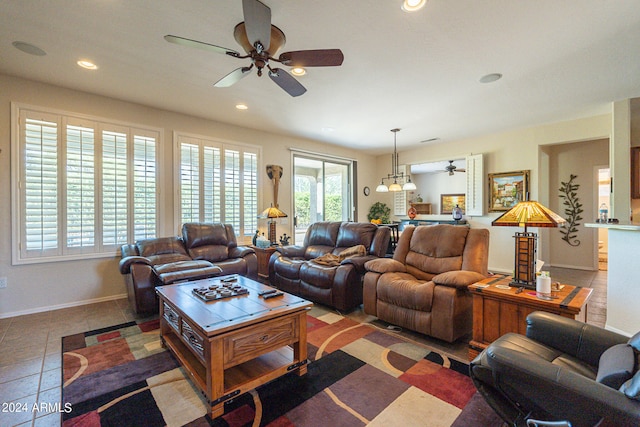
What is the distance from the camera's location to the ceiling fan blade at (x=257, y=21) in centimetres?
173

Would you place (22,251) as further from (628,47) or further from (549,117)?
(549,117)

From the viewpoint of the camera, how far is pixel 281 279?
4.04 metres

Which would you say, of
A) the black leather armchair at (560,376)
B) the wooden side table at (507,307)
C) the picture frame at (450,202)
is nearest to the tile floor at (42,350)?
the wooden side table at (507,307)

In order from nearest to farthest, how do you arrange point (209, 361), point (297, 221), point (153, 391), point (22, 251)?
point (209, 361) < point (153, 391) < point (22, 251) < point (297, 221)

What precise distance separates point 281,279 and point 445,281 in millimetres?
2291

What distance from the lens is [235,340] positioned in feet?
5.75

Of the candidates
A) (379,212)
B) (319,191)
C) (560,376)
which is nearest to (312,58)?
(560,376)

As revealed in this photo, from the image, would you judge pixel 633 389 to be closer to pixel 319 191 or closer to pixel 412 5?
pixel 412 5

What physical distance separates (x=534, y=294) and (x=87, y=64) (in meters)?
4.62

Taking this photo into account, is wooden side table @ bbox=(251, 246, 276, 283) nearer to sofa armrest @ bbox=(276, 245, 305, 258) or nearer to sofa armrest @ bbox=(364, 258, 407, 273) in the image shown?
sofa armrest @ bbox=(276, 245, 305, 258)

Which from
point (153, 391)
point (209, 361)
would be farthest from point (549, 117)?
point (153, 391)

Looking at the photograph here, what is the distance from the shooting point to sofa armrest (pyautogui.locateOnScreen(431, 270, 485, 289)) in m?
2.43

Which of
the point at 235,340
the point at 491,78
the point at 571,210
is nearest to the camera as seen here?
the point at 235,340

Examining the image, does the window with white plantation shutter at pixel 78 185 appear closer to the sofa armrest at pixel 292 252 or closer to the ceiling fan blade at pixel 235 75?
the sofa armrest at pixel 292 252
